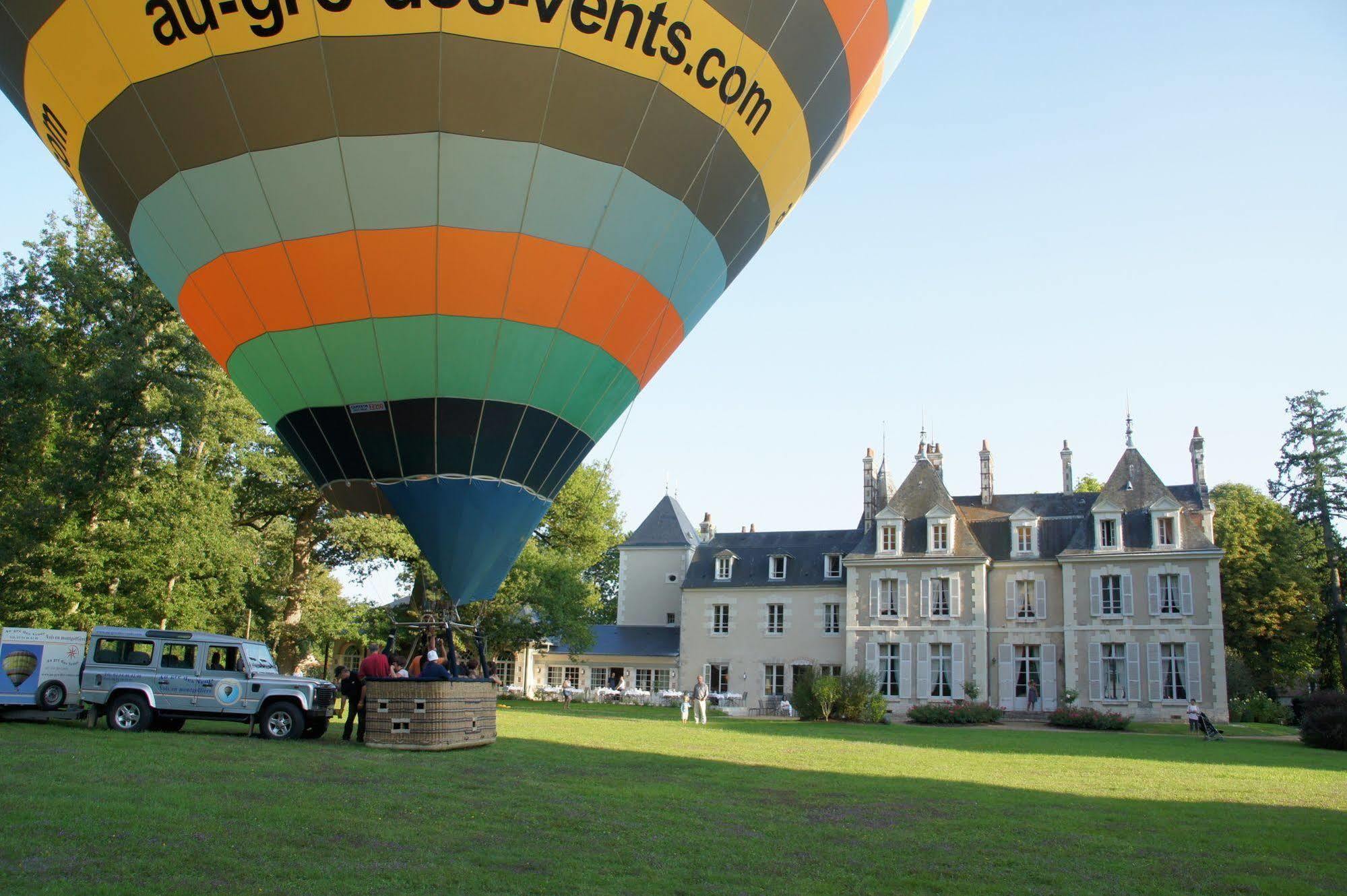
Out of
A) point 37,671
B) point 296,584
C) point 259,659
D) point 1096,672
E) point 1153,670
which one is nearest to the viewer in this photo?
point 259,659

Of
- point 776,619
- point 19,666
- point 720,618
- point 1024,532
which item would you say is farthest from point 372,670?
point 1024,532

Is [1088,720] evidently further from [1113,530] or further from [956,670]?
[1113,530]

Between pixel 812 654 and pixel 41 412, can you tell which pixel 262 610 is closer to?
pixel 41 412

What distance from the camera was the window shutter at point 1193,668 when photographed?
3161cm

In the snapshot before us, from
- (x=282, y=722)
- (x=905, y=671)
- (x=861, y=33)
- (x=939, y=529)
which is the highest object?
(x=861, y=33)

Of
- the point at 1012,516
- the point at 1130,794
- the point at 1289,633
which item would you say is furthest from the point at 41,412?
the point at 1289,633

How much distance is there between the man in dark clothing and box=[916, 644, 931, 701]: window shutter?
979 inches

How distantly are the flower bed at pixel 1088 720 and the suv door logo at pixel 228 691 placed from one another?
22.9m

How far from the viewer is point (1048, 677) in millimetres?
33938

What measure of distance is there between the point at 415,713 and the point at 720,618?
96.3 ft

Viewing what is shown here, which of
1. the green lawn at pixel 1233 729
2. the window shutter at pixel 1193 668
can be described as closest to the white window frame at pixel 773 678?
the green lawn at pixel 1233 729

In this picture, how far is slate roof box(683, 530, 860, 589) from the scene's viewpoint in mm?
39406

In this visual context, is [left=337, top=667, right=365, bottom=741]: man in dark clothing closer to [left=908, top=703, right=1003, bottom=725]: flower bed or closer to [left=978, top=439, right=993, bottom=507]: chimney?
[left=908, top=703, right=1003, bottom=725]: flower bed

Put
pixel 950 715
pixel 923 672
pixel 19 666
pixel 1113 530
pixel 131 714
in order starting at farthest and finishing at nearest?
pixel 923 672 → pixel 1113 530 → pixel 950 715 → pixel 19 666 → pixel 131 714
